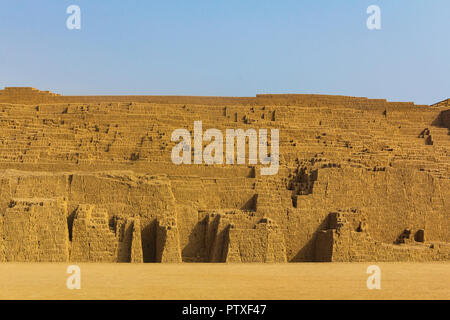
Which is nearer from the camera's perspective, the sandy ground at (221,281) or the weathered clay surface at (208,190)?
the sandy ground at (221,281)

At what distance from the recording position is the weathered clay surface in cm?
1817

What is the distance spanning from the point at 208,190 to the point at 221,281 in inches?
296

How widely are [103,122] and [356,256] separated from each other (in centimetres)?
1095

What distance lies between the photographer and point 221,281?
13172 mm

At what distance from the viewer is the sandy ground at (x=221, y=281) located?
11.3m

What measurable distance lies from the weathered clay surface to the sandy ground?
152cm

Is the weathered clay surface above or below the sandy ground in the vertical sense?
above

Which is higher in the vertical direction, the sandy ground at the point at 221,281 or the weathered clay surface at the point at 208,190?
the weathered clay surface at the point at 208,190

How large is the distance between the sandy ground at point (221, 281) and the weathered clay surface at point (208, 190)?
152cm

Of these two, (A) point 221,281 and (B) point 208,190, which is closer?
(A) point 221,281

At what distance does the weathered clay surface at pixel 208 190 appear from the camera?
18.2 m

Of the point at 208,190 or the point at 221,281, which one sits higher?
the point at 208,190

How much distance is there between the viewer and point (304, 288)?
12281mm
